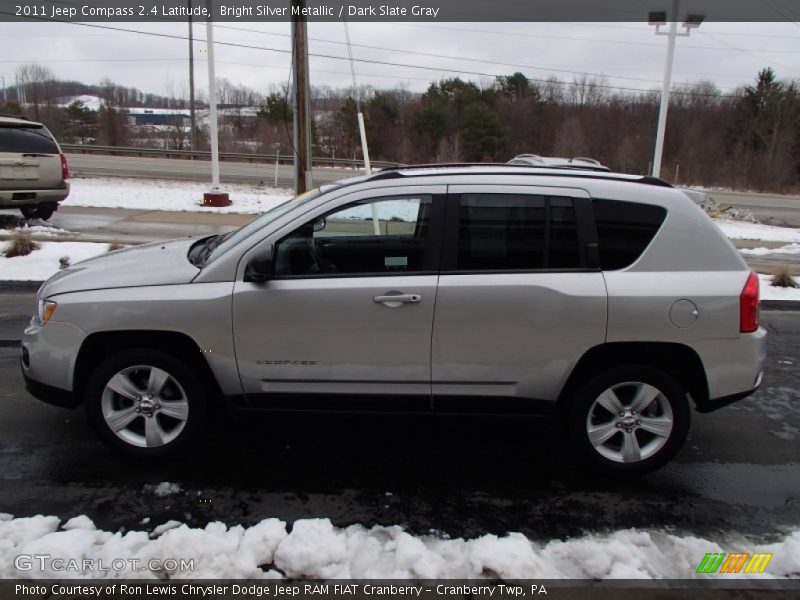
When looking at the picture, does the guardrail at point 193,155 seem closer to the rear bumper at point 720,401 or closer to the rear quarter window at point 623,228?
the rear quarter window at point 623,228

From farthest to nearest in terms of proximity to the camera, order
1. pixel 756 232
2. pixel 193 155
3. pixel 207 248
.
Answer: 1. pixel 193 155
2. pixel 756 232
3. pixel 207 248

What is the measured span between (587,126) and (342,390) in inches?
2285

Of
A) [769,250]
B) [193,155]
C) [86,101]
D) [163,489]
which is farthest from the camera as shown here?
[86,101]

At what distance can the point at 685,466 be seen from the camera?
12.9 feet

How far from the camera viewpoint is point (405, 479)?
11.9 feet

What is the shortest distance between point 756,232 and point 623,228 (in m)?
16.4

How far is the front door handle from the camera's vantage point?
347cm

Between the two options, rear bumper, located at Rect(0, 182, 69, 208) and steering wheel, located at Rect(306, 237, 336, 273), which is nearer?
steering wheel, located at Rect(306, 237, 336, 273)

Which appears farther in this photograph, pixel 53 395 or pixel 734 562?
pixel 53 395

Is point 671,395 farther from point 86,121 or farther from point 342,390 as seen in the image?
point 86,121

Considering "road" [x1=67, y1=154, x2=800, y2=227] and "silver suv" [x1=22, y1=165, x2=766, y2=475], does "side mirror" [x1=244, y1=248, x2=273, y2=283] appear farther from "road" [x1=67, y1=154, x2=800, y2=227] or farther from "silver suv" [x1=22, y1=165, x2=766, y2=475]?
"road" [x1=67, y1=154, x2=800, y2=227]

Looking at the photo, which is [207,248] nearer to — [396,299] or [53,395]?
[53,395]

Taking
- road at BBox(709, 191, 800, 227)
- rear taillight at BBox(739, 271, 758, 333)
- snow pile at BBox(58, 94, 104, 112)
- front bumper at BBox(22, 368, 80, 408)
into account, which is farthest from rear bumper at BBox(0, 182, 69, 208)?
snow pile at BBox(58, 94, 104, 112)

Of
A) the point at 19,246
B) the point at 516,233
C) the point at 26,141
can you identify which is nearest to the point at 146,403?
the point at 516,233
